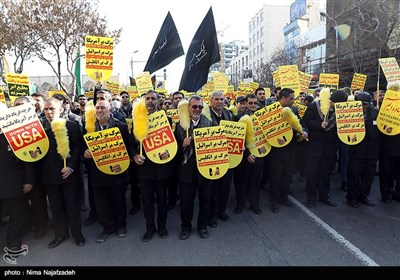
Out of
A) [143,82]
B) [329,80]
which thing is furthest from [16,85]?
[329,80]

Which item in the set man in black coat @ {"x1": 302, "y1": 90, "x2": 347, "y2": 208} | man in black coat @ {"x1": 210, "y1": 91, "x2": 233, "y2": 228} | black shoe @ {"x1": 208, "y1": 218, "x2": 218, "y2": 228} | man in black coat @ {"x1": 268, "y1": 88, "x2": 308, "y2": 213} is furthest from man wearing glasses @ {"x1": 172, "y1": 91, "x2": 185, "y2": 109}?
black shoe @ {"x1": 208, "y1": 218, "x2": 218, "y2": 228}

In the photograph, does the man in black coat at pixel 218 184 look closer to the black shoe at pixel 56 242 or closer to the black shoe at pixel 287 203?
the black shoe at pixel 287 203

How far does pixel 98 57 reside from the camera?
587 cm

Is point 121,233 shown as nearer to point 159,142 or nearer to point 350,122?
point 159,142

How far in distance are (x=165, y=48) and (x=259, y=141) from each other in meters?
2.46

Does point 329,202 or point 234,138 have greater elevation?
point 234,138

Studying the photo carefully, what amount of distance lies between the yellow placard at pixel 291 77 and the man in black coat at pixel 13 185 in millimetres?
6201

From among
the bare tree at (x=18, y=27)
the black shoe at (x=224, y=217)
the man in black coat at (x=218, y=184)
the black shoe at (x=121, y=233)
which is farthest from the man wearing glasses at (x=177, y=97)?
the bare tree at (x=18, y=27)

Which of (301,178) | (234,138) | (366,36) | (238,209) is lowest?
(301,178)

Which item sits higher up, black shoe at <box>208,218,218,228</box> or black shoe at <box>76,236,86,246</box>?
black shoe at <box>76,236,86,246</box>

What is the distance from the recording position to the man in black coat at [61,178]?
3.67m

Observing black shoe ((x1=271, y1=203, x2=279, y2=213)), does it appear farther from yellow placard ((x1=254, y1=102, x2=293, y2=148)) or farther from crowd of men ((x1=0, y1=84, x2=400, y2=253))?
yellow placard ((x1=254, y1=102, x2=293, y2=148))

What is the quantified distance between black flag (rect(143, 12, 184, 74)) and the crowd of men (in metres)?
1.35

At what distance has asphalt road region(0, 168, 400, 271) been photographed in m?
3.35
